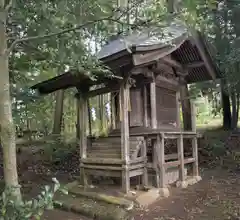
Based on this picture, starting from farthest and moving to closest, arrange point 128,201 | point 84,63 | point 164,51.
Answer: point 164,51
point 128,201
point 84,63

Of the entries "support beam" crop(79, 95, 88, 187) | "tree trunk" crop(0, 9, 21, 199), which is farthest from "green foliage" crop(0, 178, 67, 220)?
"support beam" crop(79, 95, 88, 187)

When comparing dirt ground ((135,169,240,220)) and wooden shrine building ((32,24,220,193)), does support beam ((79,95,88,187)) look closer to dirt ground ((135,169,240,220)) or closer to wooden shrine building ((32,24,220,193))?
wooden shrine building ((32,24,220,193))

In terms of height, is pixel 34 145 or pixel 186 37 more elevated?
pixel 186 37

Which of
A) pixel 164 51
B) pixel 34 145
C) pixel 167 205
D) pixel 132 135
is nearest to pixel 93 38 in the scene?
pixel 164 51

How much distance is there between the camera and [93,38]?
17.4ft

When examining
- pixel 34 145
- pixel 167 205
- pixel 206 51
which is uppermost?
pixel 206 51

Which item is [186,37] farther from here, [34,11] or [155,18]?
[34,11]

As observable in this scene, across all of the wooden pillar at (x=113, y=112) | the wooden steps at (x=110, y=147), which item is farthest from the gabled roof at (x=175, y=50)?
the wooden steps at (x=110, y=147)

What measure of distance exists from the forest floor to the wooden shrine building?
0.57 meters

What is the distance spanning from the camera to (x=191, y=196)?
22.7 ft

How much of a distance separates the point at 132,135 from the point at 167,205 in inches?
75.7

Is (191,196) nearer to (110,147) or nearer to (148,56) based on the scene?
(110,147)

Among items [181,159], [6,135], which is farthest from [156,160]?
[6,135]

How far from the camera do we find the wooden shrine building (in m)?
6.70
